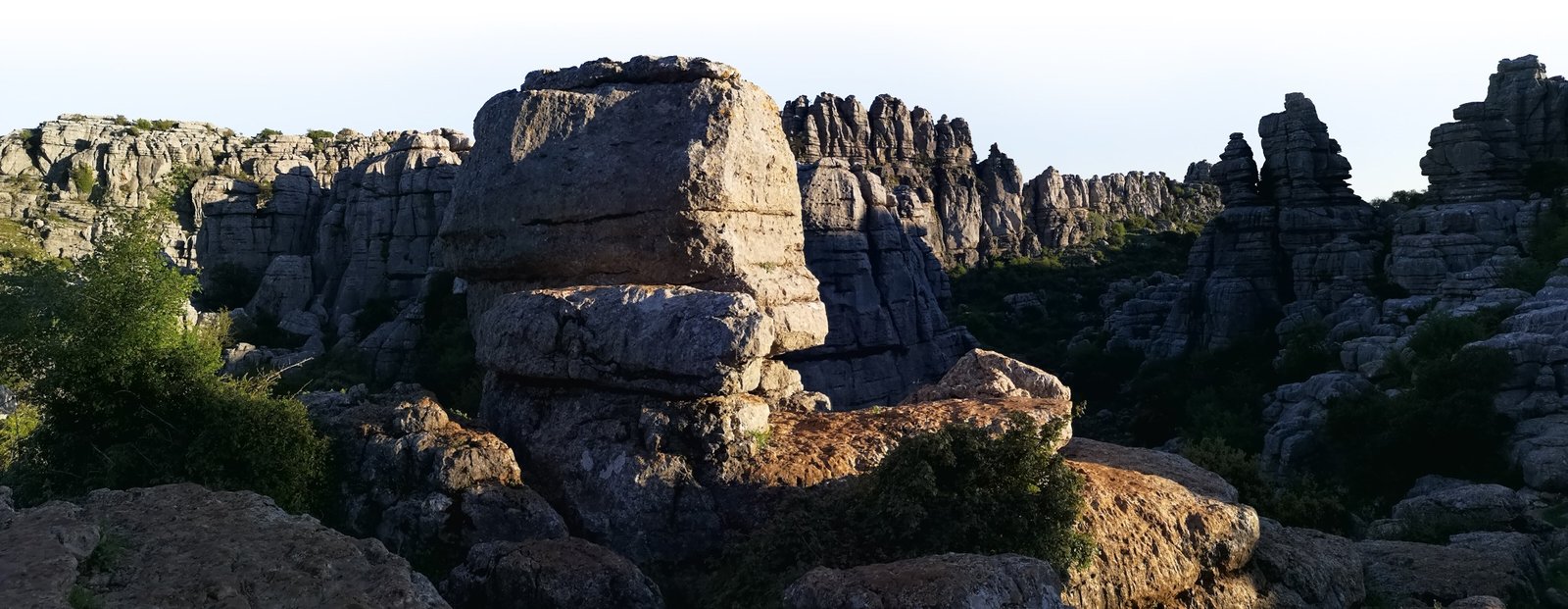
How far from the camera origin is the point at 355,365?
40312 mm

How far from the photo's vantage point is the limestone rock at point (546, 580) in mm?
8164

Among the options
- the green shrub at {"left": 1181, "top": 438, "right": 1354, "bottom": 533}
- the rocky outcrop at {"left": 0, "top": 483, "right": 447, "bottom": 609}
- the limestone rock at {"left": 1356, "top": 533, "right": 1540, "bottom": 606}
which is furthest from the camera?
the green shrub at {"left": 1181, "top": 438, "right": 1354, "bottom": 533}

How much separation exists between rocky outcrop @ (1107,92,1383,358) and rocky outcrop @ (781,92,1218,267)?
2366cm

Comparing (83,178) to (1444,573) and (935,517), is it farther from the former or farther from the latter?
(1444,573)

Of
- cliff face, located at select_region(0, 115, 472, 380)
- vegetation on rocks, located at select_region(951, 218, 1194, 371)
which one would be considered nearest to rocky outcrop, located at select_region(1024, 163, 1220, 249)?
vegetation on rocks, located at select_region(951, 218, 1194, 371)

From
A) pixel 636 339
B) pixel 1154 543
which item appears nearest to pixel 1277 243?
pixel 1154 543

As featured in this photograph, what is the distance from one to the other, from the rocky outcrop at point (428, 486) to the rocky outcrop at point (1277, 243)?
48877mm

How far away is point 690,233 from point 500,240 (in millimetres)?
2259

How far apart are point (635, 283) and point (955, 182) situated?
80835mm

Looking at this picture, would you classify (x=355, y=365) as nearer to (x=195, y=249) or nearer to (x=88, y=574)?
(x=195, y=249)

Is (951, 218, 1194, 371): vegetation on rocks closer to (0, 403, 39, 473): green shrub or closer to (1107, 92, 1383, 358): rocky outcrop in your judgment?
(1107, 92, 1383, 358): rocky outcrop

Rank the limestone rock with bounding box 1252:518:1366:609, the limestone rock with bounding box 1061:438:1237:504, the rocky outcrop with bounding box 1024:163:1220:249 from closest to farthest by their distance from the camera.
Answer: the limestone rock with bounding box 1252:518:1366:609 → the limestone rock with bounding box 1061:438:1237:504 → the rocky outcrop with bounding box 1024:163:1220:249

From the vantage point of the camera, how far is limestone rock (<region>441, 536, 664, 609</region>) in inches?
321

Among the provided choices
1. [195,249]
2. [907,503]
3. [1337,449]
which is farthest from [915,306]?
[907,503]
